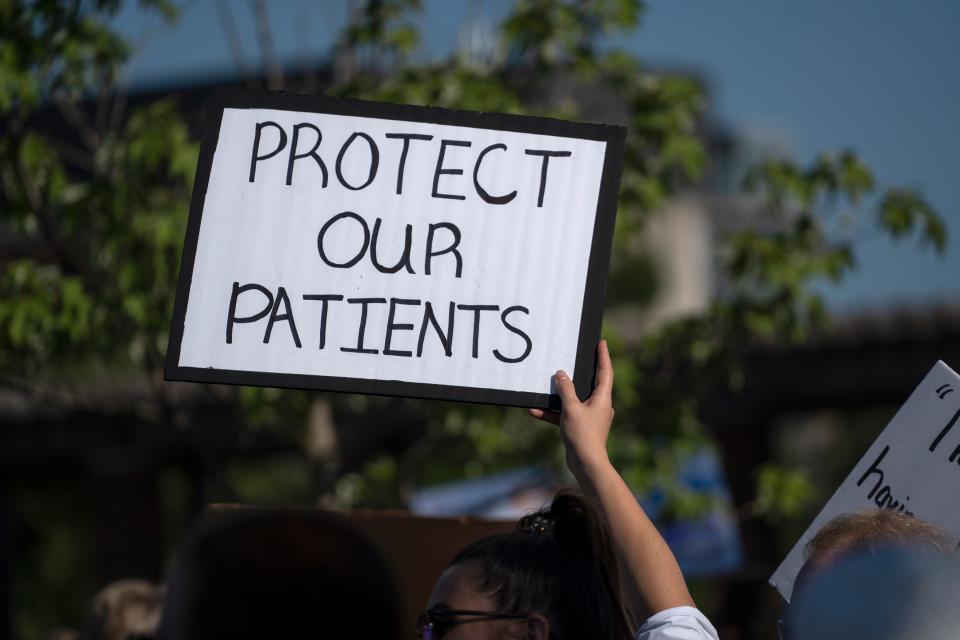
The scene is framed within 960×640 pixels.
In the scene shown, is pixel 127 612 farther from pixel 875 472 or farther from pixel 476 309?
pixel 875 472

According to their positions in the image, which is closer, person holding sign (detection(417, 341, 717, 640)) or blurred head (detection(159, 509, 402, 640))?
blurred head (detection(159, 509, 402, 640))

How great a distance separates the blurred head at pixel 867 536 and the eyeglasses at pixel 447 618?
426 mm

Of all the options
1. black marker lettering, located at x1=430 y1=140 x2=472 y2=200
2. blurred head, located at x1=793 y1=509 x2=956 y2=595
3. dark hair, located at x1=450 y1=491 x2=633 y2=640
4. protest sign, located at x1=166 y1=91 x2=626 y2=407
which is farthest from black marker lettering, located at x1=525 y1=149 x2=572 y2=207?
blurred head, located at x1=793 y1=509 x2=956 y2=595

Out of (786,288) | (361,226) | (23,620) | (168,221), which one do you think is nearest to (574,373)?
(361,226)

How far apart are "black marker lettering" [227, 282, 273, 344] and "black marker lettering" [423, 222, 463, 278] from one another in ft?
0.96

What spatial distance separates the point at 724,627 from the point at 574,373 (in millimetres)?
6871

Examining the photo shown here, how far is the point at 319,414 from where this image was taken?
614cm

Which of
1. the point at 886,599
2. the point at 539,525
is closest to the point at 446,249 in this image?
the point at 539,525

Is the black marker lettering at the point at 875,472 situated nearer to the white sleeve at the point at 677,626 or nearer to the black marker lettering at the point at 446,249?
the white sleeve at the point at 677,626

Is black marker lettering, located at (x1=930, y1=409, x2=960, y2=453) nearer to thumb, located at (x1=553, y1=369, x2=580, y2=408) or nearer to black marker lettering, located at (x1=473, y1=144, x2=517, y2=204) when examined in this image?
thumb, located at (x1=553, y1=369, x2=580, y2=408)

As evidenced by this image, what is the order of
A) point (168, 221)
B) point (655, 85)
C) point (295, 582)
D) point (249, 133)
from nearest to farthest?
point (295, 582) → point (249, 133) → point (168, 221) → point (655, 85)

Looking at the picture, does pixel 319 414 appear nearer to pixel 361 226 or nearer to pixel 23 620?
pixel 361 226

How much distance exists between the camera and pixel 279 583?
49.8 inches

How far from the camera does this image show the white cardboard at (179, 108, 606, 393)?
2418 mm
